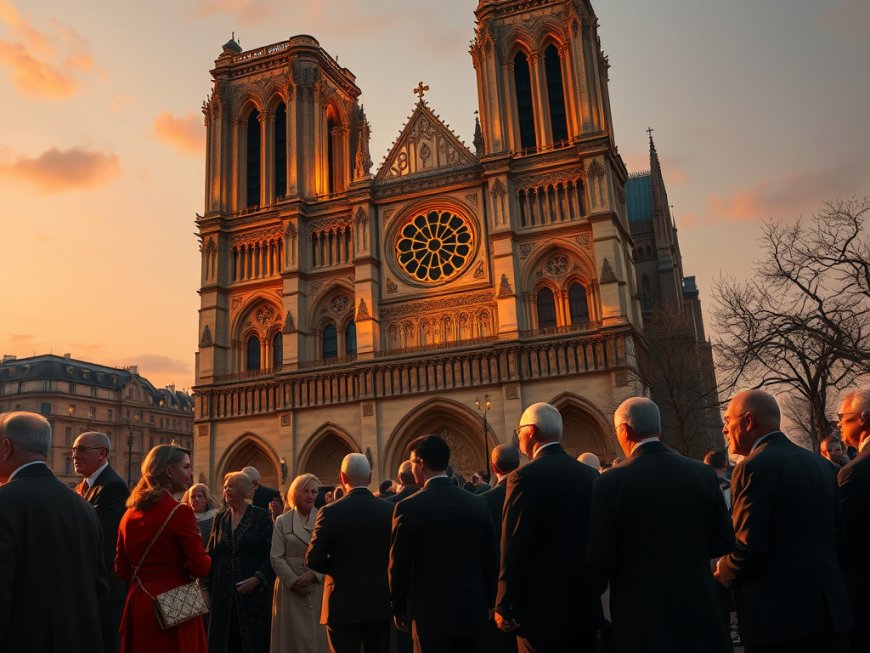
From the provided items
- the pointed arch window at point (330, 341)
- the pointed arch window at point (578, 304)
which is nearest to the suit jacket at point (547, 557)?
the pointed arch window at point (578, 304)

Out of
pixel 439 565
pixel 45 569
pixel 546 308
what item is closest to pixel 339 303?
pixel 546 308

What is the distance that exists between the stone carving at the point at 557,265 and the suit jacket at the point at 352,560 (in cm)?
2903

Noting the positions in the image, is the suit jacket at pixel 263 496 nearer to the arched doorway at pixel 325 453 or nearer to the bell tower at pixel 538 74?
the arched doorway at pixel 325 453

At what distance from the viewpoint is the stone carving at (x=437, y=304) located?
35.1m

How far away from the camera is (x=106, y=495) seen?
5.93 meters

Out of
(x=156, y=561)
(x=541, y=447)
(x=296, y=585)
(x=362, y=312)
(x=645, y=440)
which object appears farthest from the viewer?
(x=362, y=312)

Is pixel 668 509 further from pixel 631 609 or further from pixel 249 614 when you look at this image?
pixel 249 614

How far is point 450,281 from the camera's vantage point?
35.9m

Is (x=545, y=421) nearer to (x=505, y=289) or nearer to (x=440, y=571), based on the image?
(x=440, y=571)

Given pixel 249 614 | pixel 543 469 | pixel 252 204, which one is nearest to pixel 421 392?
pixel 252 204

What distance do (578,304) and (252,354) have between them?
16.7 metres

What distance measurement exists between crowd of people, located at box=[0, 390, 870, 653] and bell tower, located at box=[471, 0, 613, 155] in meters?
31.2

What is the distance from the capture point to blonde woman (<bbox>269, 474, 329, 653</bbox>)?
7.40m

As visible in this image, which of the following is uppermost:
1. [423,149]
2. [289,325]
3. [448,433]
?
[423,149]
